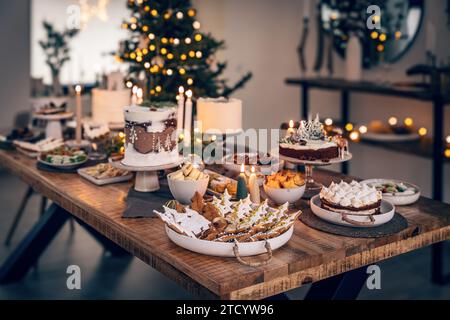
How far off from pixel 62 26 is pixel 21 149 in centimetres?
391

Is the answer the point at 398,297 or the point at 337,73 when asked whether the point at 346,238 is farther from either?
the point at 337,73

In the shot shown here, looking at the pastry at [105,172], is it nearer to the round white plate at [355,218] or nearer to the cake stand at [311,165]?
the cake stand at [311,165]

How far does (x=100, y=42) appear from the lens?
7.35 metres

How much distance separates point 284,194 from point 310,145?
267mm

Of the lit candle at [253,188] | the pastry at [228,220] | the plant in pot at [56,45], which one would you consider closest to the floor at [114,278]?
the lit candle at [253,188]

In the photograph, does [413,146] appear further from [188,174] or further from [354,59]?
[188,174]

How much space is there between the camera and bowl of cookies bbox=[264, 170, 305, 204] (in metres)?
2.36

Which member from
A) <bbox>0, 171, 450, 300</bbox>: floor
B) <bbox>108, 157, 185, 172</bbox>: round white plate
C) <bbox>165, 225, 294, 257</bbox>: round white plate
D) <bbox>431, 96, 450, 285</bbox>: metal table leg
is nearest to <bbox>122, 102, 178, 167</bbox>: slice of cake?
<bbox>108, 157, 185, 172</bbox>: round white plate

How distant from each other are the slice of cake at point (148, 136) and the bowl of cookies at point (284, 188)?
0.45 meters

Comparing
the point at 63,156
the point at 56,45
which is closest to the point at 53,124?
the point at 63,156

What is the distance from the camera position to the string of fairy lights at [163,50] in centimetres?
390
